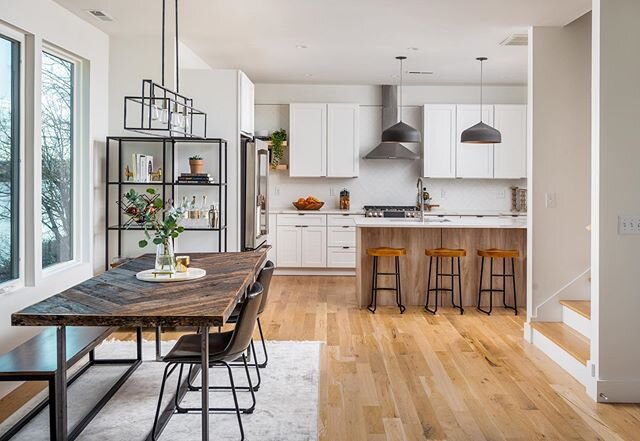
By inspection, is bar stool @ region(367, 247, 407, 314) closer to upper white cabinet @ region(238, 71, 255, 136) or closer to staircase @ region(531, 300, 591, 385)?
staircase @ region(531, 300, 591, 385)

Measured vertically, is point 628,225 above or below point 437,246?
above

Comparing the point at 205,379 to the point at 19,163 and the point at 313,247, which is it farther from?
the point at 313,247

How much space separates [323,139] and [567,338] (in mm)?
4979

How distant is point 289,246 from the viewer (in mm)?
8688

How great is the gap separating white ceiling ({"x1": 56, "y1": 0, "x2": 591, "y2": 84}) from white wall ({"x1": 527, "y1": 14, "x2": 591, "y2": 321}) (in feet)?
0.83

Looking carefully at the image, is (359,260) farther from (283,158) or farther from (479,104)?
(479,104)

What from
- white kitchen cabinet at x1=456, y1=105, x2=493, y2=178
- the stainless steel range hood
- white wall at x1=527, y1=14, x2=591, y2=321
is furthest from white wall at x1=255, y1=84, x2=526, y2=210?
white wall at x1=527, y1=14, x2=591, y2=321

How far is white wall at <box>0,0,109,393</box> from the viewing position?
4000mm

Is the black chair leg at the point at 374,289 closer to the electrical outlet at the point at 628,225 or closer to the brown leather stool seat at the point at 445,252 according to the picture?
the brown leather stool seat at the point at 445,252

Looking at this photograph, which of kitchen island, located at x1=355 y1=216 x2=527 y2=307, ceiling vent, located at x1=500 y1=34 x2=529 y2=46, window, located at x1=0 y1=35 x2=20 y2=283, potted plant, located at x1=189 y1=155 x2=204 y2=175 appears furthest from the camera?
kitchen island, located at x1=355 y1=216 x2=527 y2=307

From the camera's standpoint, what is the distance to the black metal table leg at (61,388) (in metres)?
2.80

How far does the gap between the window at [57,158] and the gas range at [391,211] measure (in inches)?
174

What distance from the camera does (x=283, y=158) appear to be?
9.09 m

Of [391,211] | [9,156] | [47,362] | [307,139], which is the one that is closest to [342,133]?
[307,139]
